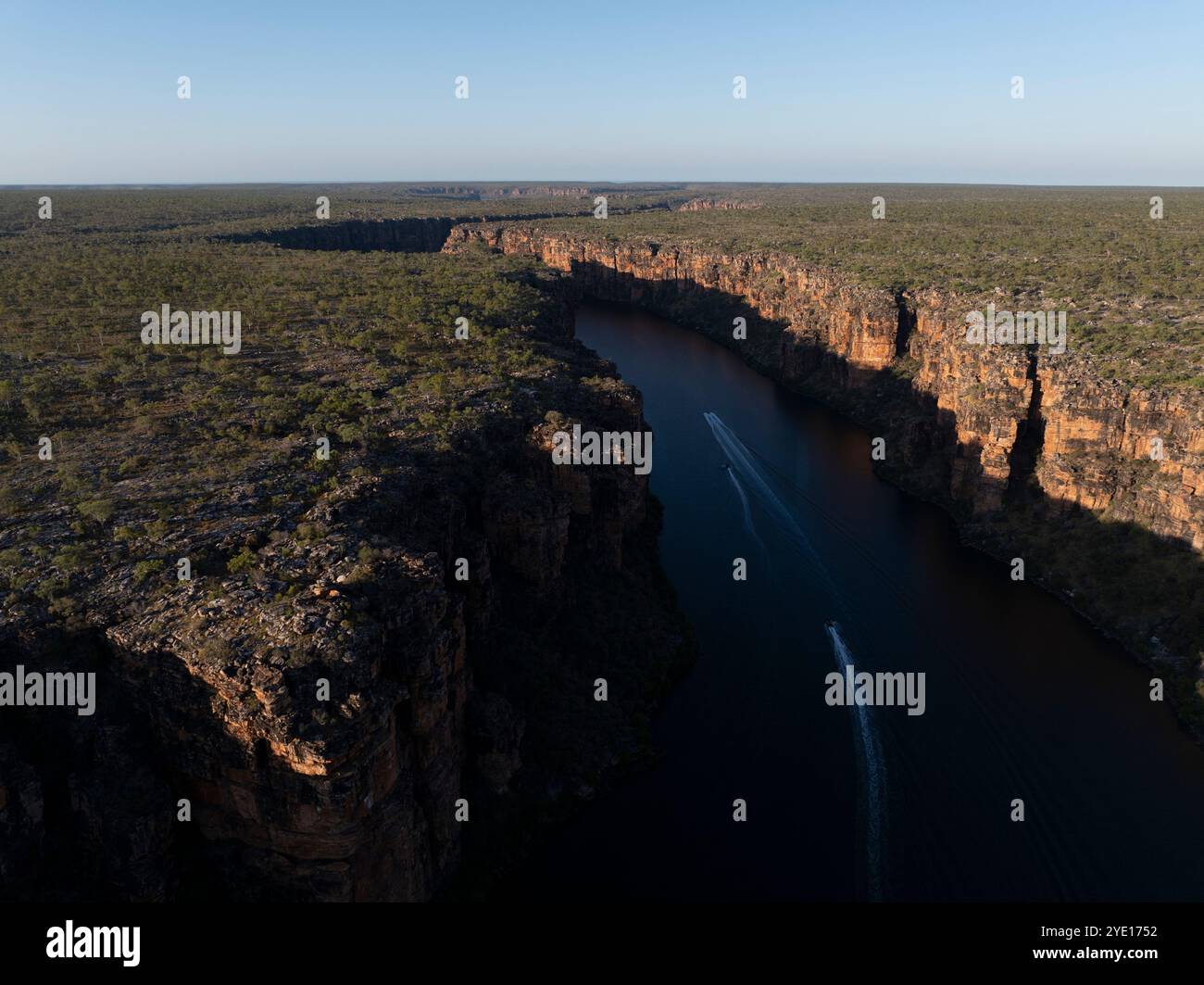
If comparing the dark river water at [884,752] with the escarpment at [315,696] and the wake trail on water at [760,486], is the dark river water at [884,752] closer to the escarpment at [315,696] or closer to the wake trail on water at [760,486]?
the wake trail on water at [760,486]

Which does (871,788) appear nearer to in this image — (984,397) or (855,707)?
(855,707)

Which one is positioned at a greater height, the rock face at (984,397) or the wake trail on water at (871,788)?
the rock face at (984,397)

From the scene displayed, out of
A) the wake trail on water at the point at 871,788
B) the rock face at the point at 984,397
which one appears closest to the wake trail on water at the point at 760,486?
the wake trail on water at the point at 871,788

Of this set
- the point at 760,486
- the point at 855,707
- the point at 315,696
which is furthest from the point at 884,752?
the point at 760,486

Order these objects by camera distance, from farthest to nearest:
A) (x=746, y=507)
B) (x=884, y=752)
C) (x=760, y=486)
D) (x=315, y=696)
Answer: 1. (x=760, y=486)
2. (x=746, y=507)
3. (x=884, y=752)
4. (x=315, y=696)

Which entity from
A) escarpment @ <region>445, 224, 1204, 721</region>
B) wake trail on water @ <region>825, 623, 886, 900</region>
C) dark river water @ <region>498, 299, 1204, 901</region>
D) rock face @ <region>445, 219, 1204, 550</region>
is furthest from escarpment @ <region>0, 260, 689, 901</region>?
rock face @ <region>445, 219, 1204, 550</region>
